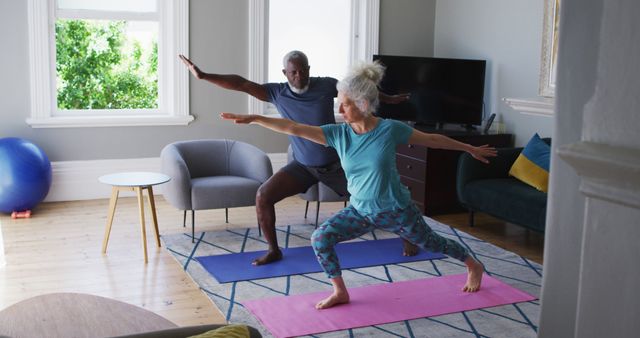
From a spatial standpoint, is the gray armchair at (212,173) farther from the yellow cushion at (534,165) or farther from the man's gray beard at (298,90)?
the yellow cushion at (534,165)

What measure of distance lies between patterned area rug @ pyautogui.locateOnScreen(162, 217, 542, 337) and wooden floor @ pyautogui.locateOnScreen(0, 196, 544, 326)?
116 mm

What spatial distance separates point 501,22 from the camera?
6738mm

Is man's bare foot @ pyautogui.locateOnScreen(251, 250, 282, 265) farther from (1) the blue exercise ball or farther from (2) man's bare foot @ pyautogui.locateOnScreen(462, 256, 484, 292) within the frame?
(1) the blue exercise ball

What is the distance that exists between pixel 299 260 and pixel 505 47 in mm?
2992

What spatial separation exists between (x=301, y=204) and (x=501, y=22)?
95.4 inches

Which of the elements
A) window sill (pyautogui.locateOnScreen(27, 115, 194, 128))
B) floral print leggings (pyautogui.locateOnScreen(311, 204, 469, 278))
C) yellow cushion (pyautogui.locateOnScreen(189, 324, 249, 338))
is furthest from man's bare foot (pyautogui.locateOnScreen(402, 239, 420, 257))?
yellow cushion (pyautogui.locateOnScreen(189, 324, 249, 338))

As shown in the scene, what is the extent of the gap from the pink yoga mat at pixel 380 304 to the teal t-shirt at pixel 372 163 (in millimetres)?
547

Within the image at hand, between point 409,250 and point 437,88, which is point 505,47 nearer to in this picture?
point 437,88

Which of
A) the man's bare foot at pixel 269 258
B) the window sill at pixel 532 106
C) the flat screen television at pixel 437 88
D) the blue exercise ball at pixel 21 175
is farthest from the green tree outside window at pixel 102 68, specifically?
the window sill at pixel 532 106

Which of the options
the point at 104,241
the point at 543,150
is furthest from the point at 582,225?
the point at 543,150

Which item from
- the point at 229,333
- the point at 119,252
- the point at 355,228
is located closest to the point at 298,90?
the point at 355,228

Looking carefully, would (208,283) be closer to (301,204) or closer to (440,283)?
(440,283)

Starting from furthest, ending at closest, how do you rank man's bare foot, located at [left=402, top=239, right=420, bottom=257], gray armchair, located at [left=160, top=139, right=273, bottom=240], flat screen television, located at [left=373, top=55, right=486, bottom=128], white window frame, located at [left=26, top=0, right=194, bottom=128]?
1. flat screen television, located at [left=373, top=55, right=486, bottom=128]
2. white window frame, located at [left=26, top=0, right=194, bottom=128]
3. gray armchair, located at [left=160, top=139, right=273, bottom=240]
4. man's bare foot, located at [left=402, top=239, right=420, bottom=257]

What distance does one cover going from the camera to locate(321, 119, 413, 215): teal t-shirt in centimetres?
396
